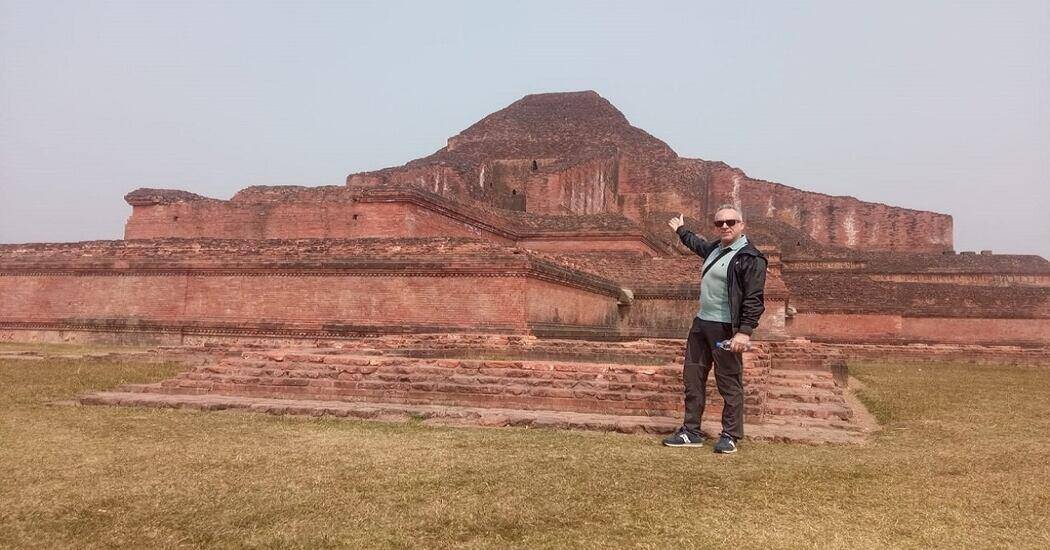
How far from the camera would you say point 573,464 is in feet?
13.8

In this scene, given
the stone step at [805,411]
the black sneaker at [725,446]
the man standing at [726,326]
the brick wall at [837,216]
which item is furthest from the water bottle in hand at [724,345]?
the brick wall at [837,216]

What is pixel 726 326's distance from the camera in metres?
5.06

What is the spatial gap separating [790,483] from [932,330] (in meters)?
22.5

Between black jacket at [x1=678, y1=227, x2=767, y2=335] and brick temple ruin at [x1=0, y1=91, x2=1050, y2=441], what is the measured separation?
3.12ft

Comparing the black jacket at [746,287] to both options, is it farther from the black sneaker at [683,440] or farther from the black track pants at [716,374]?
the black sneaker at [683,440]

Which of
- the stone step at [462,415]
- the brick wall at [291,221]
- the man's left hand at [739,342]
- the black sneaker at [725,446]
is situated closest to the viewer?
the black sneaker at [725,446]

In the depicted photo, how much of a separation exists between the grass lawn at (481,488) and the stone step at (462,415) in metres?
0.23

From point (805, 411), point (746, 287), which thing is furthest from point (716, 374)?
point (805, 411)

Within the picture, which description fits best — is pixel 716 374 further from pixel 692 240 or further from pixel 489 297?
pixel 489 297

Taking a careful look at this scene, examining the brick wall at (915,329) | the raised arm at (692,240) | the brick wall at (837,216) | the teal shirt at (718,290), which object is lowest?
the brick wall at (915,329)

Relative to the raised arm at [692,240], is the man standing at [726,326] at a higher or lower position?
lower

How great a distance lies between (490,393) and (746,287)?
272 cm

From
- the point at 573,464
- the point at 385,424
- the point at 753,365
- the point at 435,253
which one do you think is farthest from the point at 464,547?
the point at 435,253

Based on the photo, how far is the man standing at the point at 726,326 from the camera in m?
4.90
